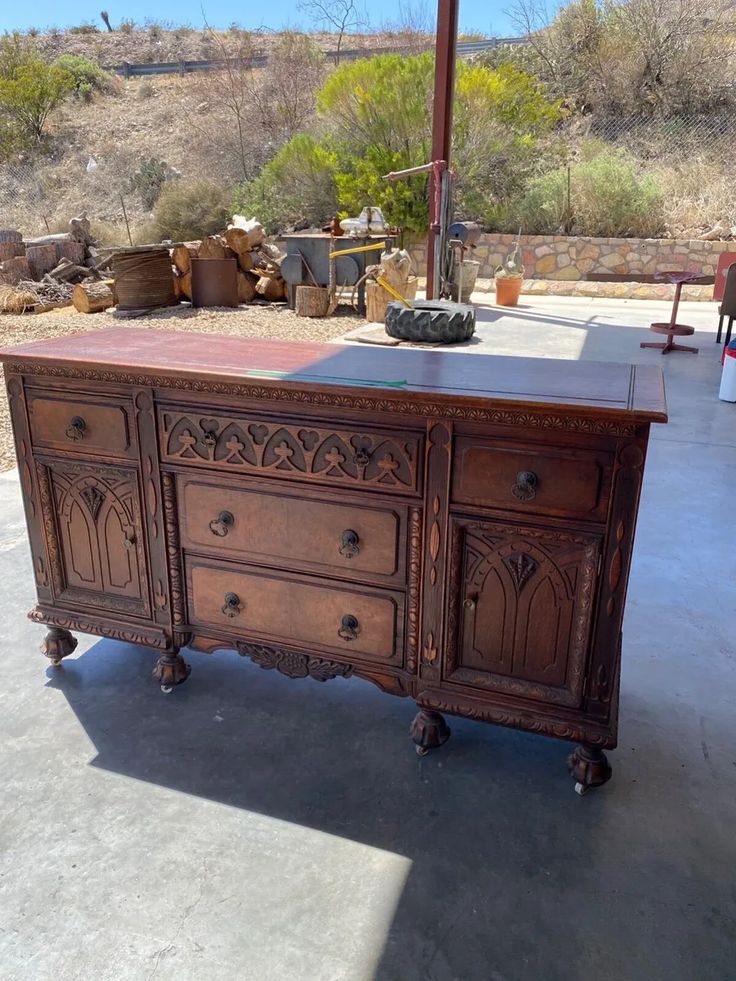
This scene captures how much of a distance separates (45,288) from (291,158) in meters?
6.30

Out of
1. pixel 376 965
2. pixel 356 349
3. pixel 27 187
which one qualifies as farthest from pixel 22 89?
pixel 376 965

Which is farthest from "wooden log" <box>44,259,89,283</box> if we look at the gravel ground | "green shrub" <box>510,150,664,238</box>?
"green shrub" <box>510,150,664,238</box>

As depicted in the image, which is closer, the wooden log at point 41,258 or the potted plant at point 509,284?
the potted plant at point 509,284

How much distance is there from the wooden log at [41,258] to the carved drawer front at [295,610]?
9680 mm

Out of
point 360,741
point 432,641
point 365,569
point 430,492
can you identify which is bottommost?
point 360,741

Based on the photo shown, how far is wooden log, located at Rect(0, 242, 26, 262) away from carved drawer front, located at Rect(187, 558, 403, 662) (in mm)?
9413

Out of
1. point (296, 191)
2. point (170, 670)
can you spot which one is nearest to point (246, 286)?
point (296, 191)

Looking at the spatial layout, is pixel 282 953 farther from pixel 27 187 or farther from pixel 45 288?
pixel 27 187

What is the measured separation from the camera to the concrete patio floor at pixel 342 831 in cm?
149

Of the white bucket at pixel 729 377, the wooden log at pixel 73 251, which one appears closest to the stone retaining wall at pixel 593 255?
the wooden log at pixel 73 251

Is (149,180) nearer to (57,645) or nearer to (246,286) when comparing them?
(246,286)

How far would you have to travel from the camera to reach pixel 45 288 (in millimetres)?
9781

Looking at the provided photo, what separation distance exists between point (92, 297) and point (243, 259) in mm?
2068

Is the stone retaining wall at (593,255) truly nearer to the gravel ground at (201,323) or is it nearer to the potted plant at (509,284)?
the potted plant at (509,284)
